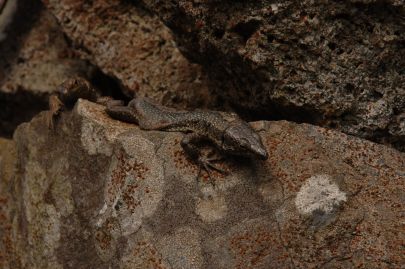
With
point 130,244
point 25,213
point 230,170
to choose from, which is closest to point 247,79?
point 230,170

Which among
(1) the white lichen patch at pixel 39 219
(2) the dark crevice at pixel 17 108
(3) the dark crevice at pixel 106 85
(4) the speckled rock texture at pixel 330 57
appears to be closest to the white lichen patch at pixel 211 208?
(4) the speckled rock texture at pixel 330 57

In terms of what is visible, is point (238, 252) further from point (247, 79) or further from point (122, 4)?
point (122, 4)

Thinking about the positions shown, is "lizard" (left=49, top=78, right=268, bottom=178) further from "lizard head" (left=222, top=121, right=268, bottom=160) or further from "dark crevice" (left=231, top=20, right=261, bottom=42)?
"dark crevice" (left=231, top=20, right=261, bottom=42)

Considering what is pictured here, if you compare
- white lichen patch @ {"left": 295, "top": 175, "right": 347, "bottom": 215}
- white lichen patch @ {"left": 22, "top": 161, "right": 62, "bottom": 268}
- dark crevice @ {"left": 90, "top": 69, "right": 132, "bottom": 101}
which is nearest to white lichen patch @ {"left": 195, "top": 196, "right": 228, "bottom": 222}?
white lichen patch @ {"left": 295, "top": 175, "right": 347, "bottom": 215}

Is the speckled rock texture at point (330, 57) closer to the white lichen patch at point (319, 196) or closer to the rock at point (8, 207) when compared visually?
the white lichen patch at point (319, 196)

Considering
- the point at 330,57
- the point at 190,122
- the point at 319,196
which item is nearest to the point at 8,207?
the point at 190,122
